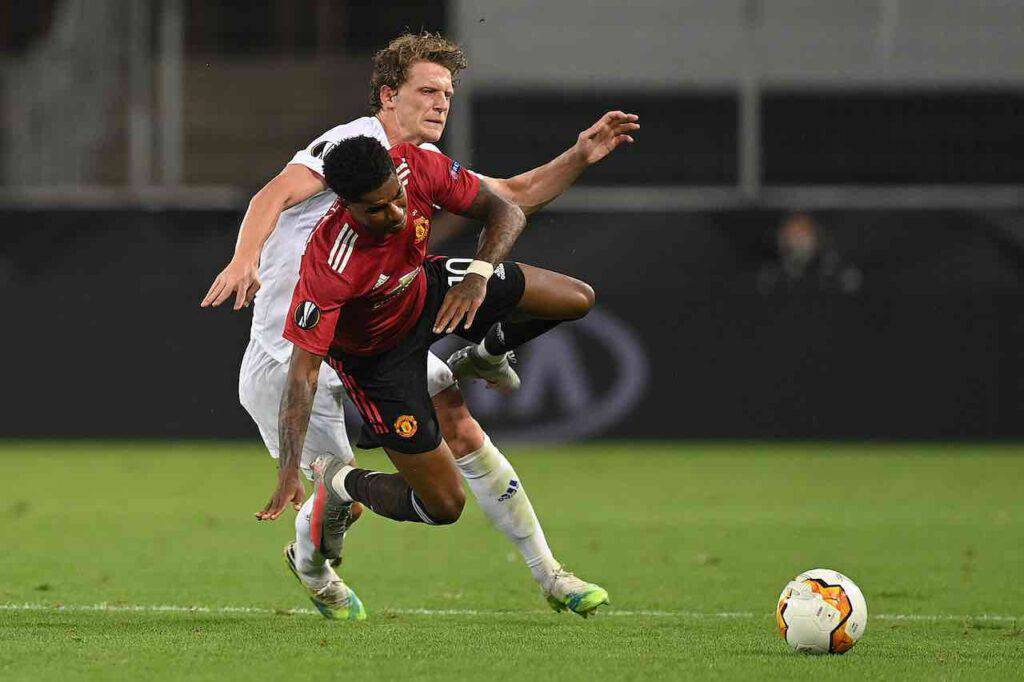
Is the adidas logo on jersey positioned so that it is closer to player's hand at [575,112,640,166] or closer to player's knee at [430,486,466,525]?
player's knee at [430,486,466,525]

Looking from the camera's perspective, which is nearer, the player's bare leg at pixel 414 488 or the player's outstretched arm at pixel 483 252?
the player's outstretched arm at pixel 483 252

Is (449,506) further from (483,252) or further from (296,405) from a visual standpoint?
(483,252)

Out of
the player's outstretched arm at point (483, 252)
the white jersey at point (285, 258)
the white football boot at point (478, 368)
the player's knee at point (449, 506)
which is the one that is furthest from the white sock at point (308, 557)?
the player's outstretched arm at point (483, 252)

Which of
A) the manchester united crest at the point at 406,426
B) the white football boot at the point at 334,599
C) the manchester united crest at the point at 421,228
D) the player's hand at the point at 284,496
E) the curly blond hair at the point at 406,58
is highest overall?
the curly blond hair at the point at 406,58

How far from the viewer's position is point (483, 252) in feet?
22.6

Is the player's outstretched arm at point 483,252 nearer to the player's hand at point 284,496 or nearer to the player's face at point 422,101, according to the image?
the player's face at point 422,101

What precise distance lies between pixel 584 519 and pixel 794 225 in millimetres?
6063

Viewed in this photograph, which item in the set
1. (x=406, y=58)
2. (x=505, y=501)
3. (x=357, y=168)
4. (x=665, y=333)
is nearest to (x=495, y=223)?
(x=357, y=168)

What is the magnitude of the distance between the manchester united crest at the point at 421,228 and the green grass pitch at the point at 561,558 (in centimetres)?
154

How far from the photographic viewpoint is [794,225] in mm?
16734

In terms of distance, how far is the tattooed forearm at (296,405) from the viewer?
6.55 m

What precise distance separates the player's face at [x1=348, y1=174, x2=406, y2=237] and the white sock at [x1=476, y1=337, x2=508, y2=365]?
3.70ft

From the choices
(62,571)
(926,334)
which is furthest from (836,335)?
(62,571)

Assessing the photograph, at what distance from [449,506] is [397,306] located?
2.72 feet
